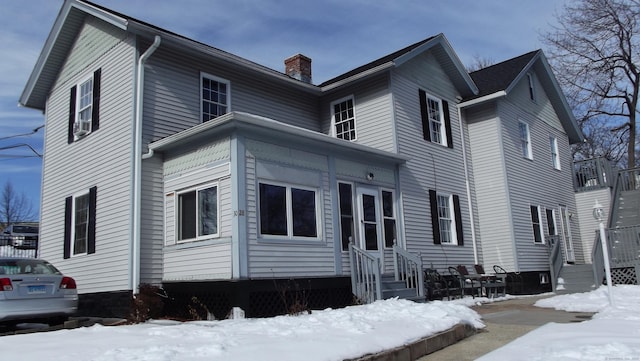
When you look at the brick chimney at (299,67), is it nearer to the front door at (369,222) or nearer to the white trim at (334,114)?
the white trim at (334,114)

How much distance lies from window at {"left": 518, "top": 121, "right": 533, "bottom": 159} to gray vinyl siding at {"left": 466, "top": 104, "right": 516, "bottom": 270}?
2.23 meters

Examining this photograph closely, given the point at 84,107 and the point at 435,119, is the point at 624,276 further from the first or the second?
the point at 84,107

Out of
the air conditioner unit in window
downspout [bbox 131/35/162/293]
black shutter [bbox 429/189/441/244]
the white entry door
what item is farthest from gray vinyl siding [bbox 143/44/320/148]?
black shutter [bbox 429/189/441/244]

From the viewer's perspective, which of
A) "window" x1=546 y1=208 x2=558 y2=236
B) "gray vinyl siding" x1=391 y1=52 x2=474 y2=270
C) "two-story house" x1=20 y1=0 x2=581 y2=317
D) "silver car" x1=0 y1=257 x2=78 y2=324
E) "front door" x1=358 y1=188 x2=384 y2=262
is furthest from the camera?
"window" x1=546 y1=208 x2=558 y2=236

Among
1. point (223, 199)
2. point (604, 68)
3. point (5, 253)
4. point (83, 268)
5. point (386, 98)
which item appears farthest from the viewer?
point (604, 68)

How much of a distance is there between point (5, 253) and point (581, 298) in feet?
80.6

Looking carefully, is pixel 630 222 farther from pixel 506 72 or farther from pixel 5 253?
pixel 5 253

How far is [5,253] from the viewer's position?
2475cm

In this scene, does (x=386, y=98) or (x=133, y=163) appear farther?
(x=386, y=98)

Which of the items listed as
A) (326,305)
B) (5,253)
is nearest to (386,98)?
(326,305)

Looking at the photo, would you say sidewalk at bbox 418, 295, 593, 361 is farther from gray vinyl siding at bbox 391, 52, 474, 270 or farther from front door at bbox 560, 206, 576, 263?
front door at bbox 560, 206, 576, 263

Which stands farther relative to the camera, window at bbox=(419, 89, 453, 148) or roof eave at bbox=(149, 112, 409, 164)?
window at bbox=(419, 89, 453, 148)

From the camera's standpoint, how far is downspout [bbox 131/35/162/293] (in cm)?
1030

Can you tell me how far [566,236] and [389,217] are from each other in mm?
10627
